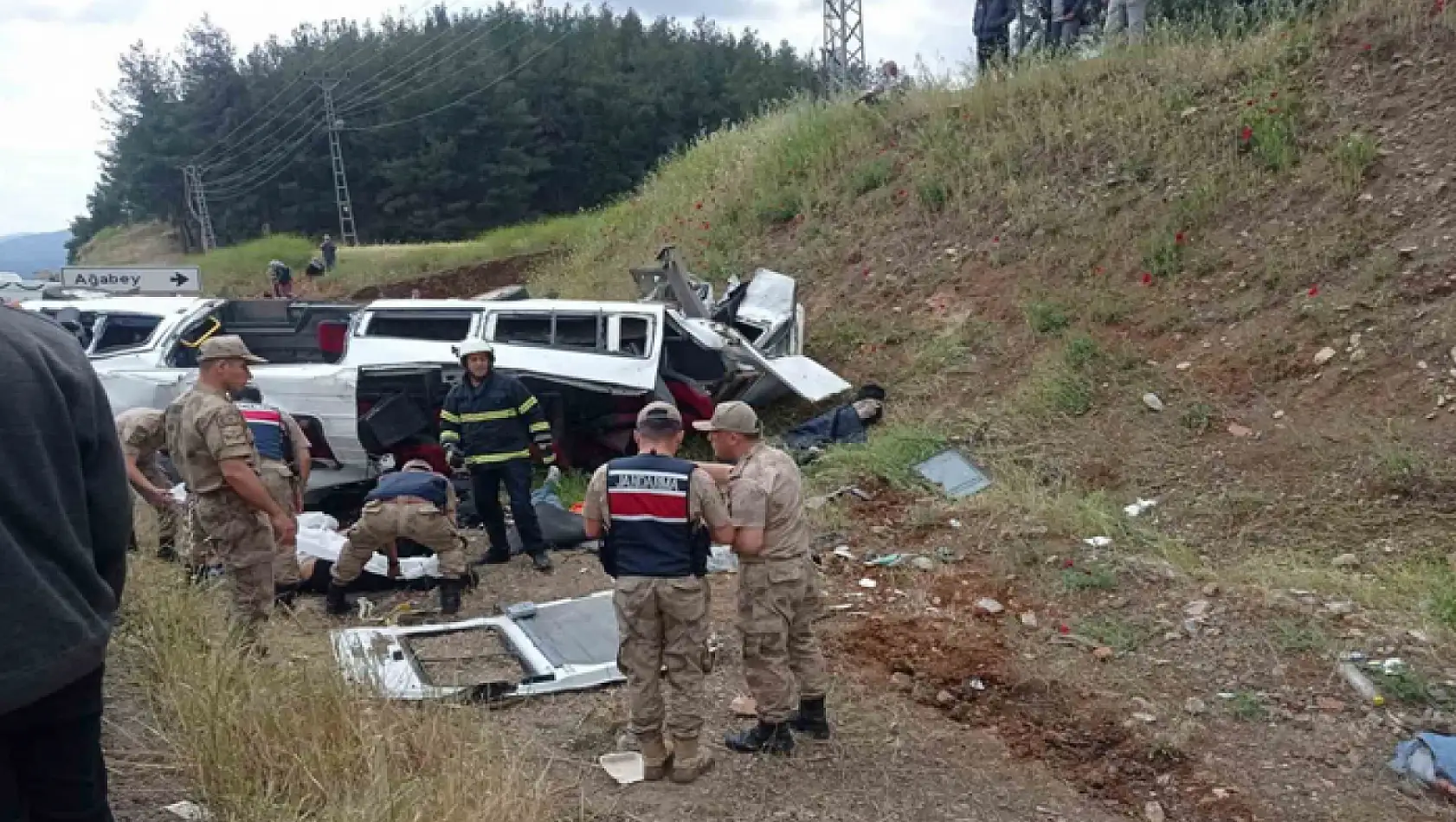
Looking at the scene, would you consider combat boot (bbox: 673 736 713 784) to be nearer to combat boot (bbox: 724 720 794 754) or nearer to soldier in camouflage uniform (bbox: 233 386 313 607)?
combat boot (bbox: 724 720 794 754)

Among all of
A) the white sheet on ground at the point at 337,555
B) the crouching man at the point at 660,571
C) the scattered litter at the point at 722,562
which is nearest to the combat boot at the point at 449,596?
the white sheet on ground at the point at 337,555

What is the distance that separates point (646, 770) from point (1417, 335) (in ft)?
21.3

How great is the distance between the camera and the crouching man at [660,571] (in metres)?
4.04

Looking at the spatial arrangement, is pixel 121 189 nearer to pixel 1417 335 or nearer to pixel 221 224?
pixel 221 224

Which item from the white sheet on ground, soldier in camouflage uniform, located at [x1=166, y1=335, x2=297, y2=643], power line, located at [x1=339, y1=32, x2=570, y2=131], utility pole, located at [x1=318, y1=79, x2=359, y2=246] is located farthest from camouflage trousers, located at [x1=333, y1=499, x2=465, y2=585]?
power line, located at [x1=339, y1=32, x2=570, y2=131]

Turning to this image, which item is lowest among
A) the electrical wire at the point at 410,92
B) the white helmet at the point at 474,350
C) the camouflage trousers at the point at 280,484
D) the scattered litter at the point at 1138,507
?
the scattered litter at the point at 1138,507

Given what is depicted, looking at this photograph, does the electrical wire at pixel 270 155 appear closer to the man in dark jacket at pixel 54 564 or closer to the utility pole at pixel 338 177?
the utility pole at pixel 338 177

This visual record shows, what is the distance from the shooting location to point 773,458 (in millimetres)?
4418

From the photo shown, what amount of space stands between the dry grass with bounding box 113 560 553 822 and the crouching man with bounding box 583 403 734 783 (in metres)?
0.50

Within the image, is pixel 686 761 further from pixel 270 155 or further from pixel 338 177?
pixel 270 155

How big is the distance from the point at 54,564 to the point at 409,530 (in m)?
4.32

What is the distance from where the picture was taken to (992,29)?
14.2 m

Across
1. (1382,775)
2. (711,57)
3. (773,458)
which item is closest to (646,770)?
(773,458)

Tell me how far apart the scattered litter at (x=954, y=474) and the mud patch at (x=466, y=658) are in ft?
11.6
